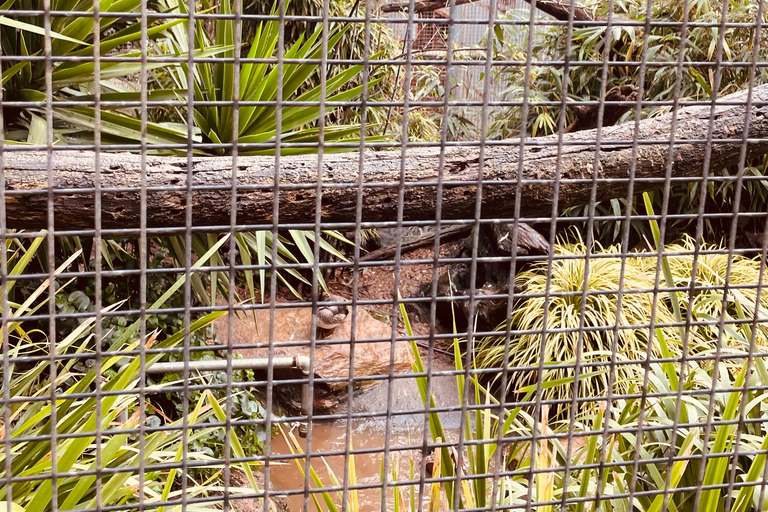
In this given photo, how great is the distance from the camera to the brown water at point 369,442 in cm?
368

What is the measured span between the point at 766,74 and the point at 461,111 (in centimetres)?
293

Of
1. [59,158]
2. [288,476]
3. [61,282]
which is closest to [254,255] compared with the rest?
[61,282]

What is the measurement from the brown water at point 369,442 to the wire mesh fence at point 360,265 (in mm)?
24

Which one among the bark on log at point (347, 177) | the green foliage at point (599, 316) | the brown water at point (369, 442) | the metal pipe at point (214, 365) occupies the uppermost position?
the bark on log at point (347, 177)

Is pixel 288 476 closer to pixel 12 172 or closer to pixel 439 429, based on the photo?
pixel 439 429

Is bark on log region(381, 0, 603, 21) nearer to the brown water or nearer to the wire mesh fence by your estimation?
the wire mesh fence

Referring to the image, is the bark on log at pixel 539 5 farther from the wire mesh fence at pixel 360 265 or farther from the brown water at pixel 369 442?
the brown water at pixel 369 442

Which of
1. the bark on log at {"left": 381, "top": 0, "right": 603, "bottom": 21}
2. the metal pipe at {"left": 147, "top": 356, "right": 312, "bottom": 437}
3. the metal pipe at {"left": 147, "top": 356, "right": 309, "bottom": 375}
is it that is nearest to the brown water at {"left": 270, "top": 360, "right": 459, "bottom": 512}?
the metal pipe at {"left": 147, "top": 356, "right": 312, "bottom": 437}

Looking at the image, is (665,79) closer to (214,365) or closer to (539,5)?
(539,5)

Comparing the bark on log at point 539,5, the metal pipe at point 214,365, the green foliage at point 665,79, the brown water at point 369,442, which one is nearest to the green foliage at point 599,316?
the brown water at point 369,442

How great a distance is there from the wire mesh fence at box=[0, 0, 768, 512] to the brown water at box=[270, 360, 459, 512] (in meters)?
0.02

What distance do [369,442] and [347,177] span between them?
2.90 meters

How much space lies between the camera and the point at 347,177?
1635 millimetres

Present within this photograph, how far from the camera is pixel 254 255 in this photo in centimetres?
365
